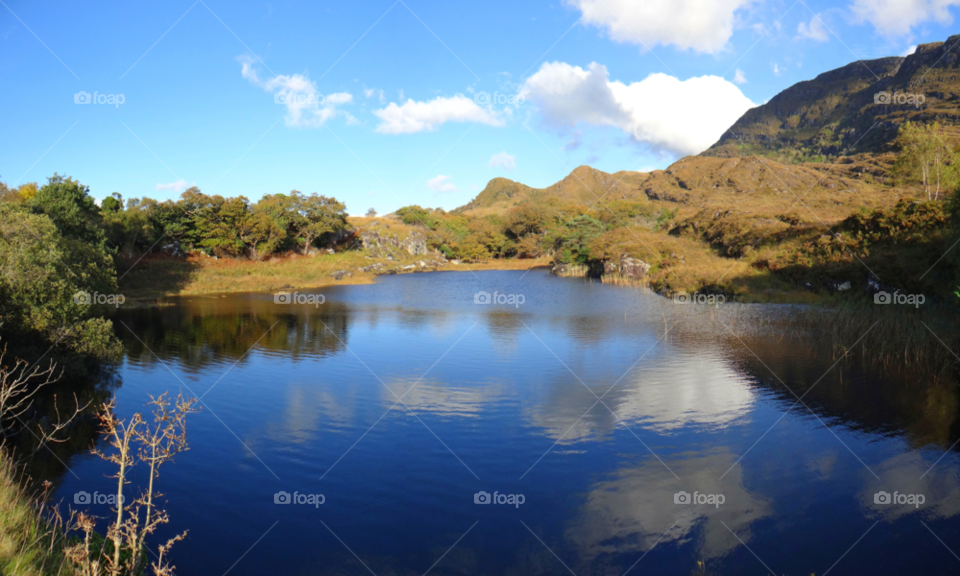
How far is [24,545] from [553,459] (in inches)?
312

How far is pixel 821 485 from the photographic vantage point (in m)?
9.22

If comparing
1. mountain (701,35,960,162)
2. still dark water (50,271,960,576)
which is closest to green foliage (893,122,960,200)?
mountain (701,35,960,162)

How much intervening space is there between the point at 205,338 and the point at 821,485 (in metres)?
22.7

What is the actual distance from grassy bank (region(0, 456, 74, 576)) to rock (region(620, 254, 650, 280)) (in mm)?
44317

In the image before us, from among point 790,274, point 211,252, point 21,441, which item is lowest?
point 21,441

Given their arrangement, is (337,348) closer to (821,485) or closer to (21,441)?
(21,441)

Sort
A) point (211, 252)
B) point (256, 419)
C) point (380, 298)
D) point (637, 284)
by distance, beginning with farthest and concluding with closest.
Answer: point (211, 252) → point (637, 284) → point (380, 298) → point (256, 419)

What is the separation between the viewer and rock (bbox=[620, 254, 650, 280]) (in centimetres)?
4600

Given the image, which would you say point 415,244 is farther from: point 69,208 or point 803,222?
point 803,222

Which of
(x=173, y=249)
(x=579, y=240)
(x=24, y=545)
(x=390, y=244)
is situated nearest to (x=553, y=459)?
(x=24, y=545)

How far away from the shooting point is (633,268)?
47094 mm

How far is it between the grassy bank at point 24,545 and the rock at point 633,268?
4432cm

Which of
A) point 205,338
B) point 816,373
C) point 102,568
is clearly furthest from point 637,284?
point 102,568

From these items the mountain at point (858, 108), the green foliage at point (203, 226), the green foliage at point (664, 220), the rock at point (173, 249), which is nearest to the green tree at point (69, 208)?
the green foliage at point (203, 226)
